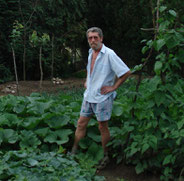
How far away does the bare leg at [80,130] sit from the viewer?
4199 mm

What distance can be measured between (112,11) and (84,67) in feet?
10.1

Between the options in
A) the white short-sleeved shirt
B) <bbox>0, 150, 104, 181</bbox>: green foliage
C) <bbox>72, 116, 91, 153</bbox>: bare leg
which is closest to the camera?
<bbox>0, 150, 104, 181</bbox>: green foliage

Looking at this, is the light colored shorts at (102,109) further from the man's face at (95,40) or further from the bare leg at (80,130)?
the man's face at (95,40)

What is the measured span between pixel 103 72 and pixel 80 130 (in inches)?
33.5

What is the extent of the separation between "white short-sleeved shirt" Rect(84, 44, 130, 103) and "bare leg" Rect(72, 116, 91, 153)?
1.03 feet

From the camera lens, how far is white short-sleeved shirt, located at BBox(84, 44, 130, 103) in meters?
3.87

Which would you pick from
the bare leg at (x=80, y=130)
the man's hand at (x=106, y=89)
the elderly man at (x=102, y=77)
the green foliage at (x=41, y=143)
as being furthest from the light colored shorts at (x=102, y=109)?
the green foliage at (x=41, y=143)

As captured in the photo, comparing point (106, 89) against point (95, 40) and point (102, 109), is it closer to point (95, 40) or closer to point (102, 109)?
point (102, 109)

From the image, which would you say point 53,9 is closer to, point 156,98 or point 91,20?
point 91,20

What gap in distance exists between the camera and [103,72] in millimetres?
3918

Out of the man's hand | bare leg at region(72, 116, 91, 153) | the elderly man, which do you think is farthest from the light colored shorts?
bare leg at region(72, 116, 91, 153)

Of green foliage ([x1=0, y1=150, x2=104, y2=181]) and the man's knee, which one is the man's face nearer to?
the man's knee

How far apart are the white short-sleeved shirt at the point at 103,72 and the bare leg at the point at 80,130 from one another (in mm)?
315

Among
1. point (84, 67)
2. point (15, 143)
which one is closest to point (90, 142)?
point (15, 143)
